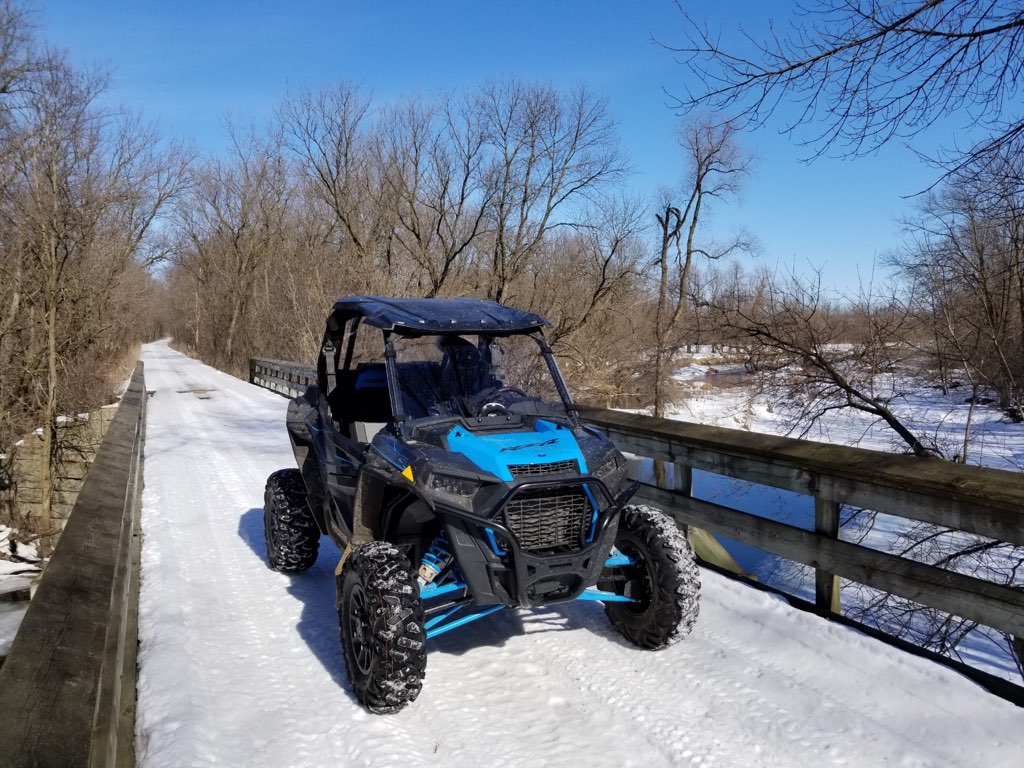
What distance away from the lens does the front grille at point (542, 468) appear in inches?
134

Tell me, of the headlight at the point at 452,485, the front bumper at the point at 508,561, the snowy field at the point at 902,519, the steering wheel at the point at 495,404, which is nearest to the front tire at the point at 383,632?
the front bumper at the point at 508,561

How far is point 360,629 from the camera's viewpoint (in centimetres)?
342

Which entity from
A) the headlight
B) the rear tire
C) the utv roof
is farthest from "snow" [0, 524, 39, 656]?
the headlight

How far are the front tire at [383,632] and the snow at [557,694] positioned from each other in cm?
16

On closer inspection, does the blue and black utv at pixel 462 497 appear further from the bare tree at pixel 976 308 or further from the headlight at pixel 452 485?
the bare tree at pixel 976 308

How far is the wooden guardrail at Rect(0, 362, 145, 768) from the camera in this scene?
1928 mm

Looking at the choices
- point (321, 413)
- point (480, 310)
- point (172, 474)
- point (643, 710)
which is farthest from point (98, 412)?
point (643, 710)

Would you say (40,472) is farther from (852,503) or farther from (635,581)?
(852,503)

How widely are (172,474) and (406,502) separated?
6.26m

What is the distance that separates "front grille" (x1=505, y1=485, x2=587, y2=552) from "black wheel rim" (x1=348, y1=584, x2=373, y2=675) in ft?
2.56

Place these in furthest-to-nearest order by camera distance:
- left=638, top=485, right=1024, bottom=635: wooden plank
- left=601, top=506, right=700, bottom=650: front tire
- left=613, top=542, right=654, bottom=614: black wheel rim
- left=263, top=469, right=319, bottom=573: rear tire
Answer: left=263, top=469, right=319, bottom=573: rear tire < left=613, top=542, right=654, bottom=614: black wheel rim < left=601, top=506, right=700, bottom=650: front tire < left=638, top=485, right=1024, bottom=635: wooden plank

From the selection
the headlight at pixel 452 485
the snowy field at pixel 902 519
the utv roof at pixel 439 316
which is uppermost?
the utv roof at pixel 439 316

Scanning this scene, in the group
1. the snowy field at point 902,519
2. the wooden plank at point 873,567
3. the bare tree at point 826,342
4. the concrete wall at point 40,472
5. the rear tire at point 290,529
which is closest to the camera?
the wooden plank at point 873,567

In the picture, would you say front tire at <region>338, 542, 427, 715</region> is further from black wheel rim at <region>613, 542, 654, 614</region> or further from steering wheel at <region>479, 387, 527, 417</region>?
black wheel rim at <region>613, 542, 654, 614</region>
